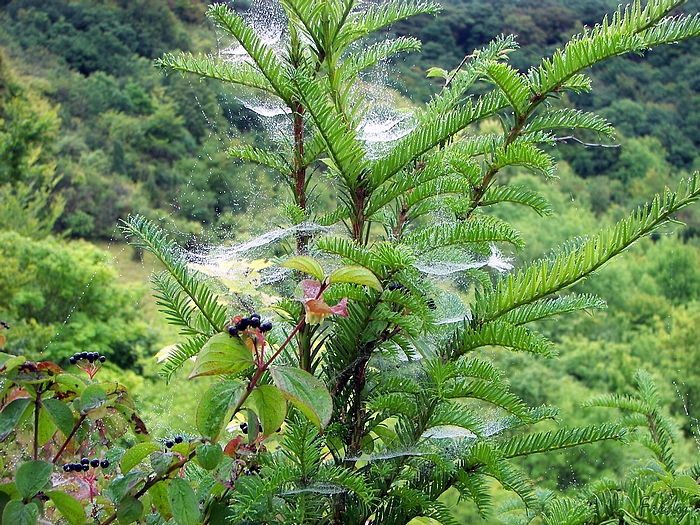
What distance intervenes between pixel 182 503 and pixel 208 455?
0.18ft

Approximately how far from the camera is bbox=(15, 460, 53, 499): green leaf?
0.58 meters

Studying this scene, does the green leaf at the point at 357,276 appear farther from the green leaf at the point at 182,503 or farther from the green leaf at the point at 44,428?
the green leaf at the point at 44,428

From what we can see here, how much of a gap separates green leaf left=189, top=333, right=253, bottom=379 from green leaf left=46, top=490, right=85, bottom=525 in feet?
0.72

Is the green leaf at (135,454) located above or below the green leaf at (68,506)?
above

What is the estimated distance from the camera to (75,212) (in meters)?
18.3

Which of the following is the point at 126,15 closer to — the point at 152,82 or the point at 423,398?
the point at 152,82

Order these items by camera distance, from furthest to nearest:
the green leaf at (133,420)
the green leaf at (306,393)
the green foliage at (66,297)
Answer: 1. the green foliage at (66,297)
2. the green leaf at (133,420)
3. the green leaf at (306,393)

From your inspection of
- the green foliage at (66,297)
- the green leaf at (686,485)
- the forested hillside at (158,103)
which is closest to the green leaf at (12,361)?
the green leaf at (686,485)

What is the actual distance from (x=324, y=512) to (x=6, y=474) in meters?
0.43

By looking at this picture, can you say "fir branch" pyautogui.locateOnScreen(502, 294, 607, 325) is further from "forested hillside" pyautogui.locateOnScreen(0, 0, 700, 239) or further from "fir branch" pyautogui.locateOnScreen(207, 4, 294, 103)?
"forested hillside" pyautogui.locateOnScreen(0, 0, 700, 239)

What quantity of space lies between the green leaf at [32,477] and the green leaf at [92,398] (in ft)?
0.23

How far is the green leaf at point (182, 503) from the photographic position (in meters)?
0.52

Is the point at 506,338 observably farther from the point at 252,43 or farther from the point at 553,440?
the point at 252,43

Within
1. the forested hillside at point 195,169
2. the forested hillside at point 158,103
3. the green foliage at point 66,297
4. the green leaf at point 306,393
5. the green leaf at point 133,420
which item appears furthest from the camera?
the forested hillside at point 158,103
